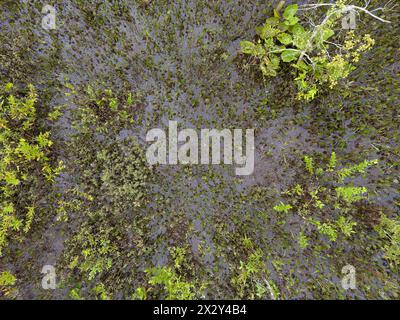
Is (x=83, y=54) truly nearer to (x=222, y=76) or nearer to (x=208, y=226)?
(x=222, y=76)

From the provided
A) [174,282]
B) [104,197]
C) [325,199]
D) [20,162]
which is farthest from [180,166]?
[20,162]

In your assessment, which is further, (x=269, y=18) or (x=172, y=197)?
(x=172, y=197)

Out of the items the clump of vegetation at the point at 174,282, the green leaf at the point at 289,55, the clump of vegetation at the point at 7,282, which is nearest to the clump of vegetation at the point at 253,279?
the clump of vegetation at the point at 174,282

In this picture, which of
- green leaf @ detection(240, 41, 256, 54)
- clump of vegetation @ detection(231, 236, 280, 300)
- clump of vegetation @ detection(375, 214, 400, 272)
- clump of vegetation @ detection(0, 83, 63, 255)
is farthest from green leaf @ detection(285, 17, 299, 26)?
clump of vegetation @ detection(0, 83, 63, 255)

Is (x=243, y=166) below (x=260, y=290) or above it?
above

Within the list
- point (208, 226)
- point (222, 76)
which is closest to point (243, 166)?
point (208, 226)
